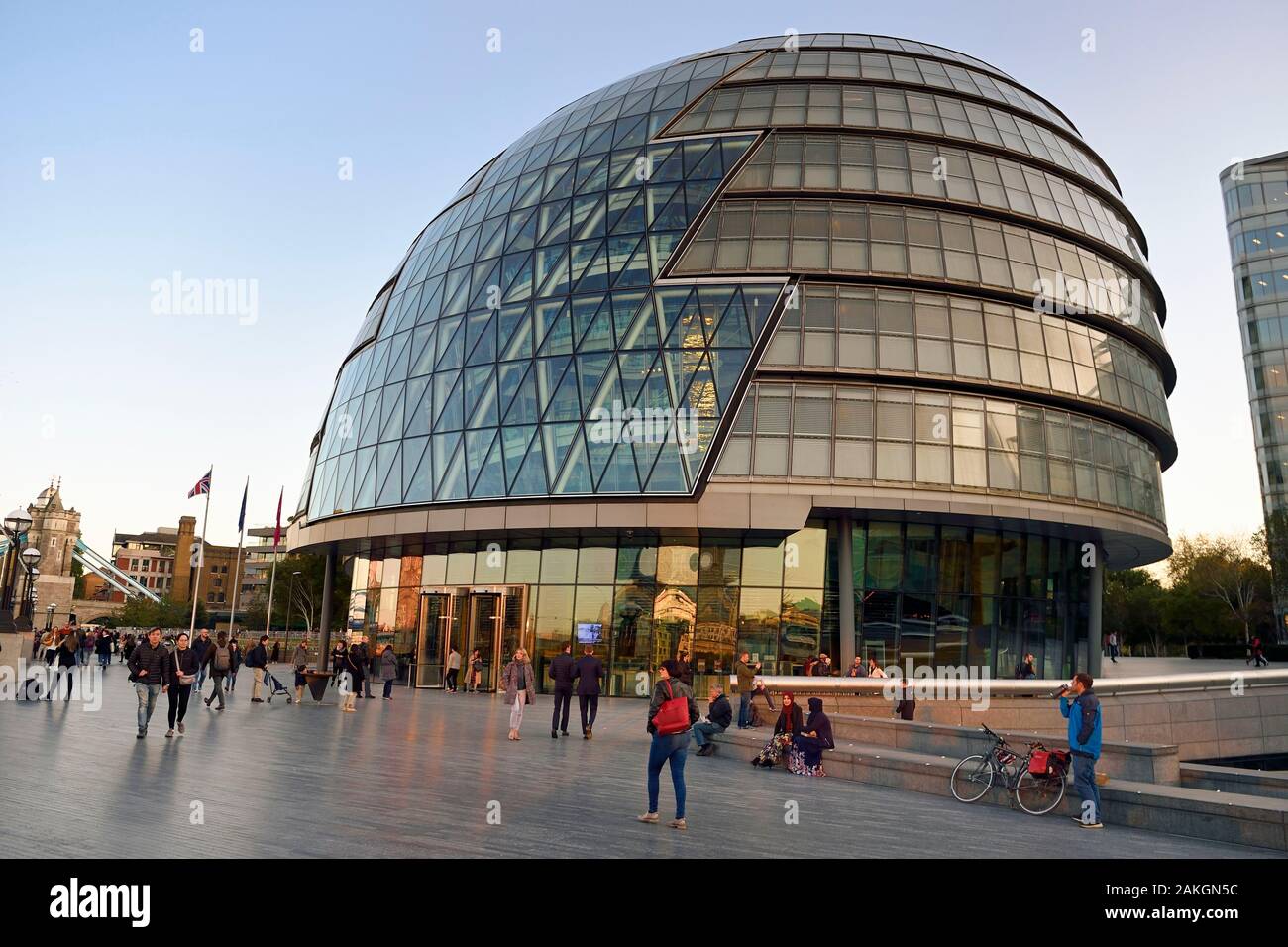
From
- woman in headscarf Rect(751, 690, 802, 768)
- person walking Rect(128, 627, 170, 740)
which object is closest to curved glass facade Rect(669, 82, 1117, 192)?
woman in headscarf Rect(751, 690, 802, 768)

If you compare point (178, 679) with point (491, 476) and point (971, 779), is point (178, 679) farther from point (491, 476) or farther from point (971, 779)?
point (491, 476)

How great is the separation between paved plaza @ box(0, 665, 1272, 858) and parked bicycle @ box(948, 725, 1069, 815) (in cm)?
36

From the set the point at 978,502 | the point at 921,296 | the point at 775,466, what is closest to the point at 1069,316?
the point at 921,296

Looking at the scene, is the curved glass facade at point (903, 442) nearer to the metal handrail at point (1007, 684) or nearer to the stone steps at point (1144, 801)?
the metal handrail at point (1007, 684)

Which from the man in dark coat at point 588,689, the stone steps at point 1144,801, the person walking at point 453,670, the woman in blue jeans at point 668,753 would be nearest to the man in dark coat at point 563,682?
the man in dark coat at point 588,689

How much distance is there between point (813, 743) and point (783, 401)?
18117mm

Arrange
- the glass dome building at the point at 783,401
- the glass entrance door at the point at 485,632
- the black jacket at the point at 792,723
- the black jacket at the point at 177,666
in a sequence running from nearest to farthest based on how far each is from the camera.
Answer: the black jacket at the point at 792,723 → the black jacket at the point at 177,666 → the glass dome building at the point at 783,401 → the glass entrance door at the point at 485,632

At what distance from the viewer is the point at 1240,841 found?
36.4 ft

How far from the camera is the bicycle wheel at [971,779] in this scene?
14783 millimetres

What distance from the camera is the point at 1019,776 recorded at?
14.2 metres

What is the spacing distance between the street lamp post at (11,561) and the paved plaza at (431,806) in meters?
15.9

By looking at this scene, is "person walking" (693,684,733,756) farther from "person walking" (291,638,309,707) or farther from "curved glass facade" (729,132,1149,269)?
"curved glass facade" (729,132,1149,269)
